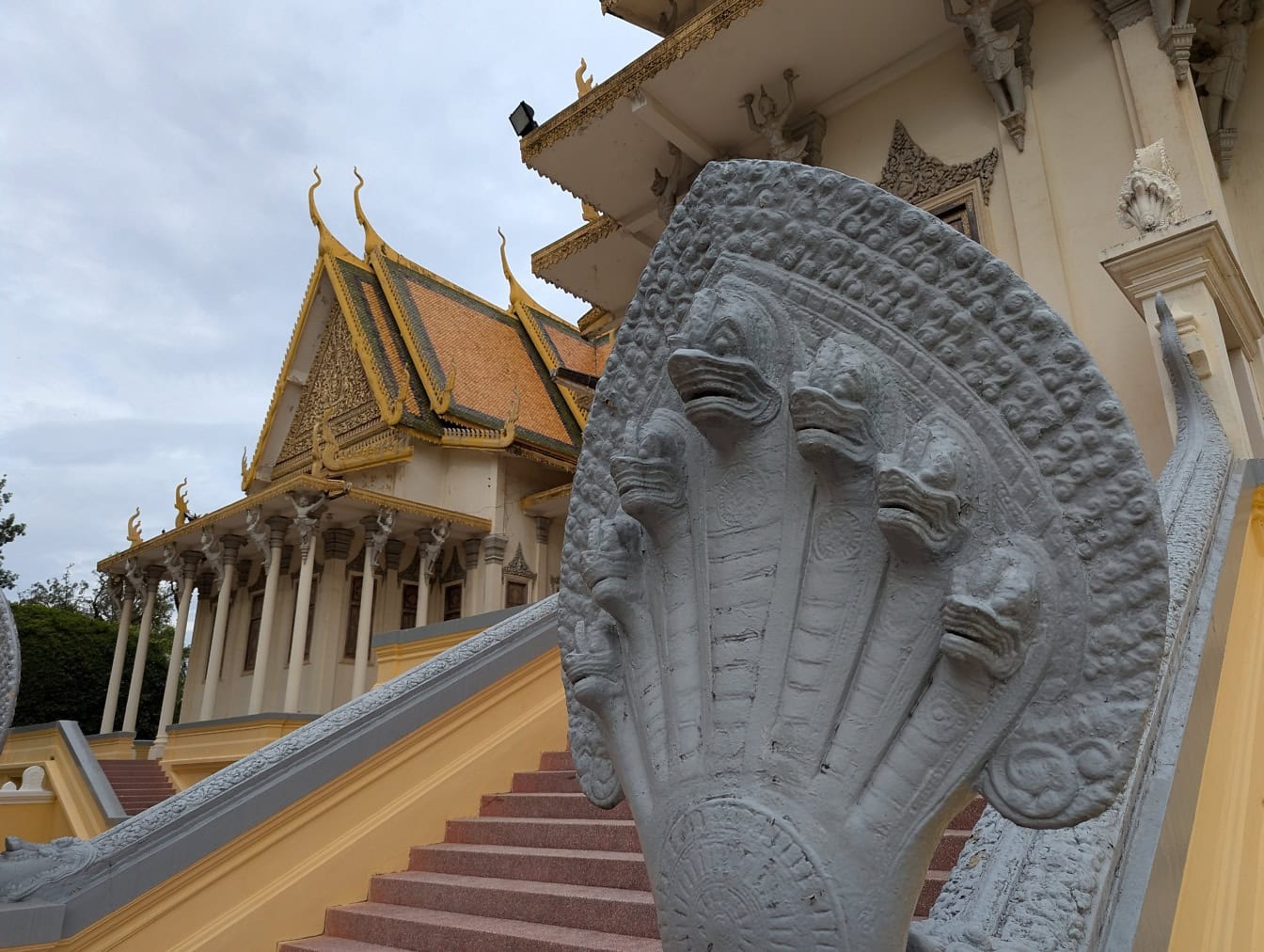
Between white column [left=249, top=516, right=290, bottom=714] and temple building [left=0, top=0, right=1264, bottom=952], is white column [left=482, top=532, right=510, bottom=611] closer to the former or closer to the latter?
temple building [left=0, top=0, right=1264, bottom=952]

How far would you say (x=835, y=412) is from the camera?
88 cm

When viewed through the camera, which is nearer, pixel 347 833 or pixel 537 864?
pixel 537 864

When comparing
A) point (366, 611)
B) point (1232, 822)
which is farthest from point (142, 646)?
point (1232, 822)

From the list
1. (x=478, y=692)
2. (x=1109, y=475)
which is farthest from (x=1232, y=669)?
(x=478, y=692)

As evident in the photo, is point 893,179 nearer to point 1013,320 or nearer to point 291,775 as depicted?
point 291,775

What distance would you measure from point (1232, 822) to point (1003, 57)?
17.0 feet

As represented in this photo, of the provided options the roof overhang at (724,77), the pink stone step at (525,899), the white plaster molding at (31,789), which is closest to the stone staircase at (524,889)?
the pink stone step at (525,899)

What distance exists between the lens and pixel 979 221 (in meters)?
5.88

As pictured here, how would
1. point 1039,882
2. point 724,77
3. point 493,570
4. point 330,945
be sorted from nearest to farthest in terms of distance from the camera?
point 1039,882 < point 330,945 < point 724,77 < point 493,570

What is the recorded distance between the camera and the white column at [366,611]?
11.6m

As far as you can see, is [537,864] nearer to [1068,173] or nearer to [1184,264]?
[1184,264]

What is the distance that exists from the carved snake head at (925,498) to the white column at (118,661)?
14777mm

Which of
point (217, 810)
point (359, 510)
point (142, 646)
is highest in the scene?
point (359, 510)

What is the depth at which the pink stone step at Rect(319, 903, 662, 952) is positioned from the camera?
233 centimetres
